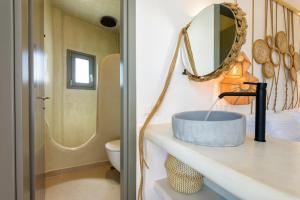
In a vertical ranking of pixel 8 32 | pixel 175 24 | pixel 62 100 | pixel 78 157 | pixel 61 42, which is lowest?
pixel 78 157

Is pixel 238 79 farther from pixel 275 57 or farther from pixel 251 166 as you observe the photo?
pixel 251 166

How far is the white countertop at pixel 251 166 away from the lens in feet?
1.22

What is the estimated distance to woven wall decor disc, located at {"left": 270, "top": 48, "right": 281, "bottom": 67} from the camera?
58.7 inches

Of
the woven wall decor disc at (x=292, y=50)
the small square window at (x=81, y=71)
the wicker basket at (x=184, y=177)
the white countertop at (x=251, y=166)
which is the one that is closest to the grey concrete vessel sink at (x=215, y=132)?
the white countertop at (x=251, y=166)

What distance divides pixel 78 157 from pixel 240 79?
2.06 meters

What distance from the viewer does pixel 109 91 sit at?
7.55 feet

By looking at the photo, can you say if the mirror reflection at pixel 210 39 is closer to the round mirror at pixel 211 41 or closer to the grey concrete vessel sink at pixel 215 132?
the round mirror at pixel 211 41

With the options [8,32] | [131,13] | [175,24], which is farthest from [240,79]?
[8,32]

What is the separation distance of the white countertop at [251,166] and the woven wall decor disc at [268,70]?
94 cm

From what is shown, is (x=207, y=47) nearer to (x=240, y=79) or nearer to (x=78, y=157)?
(x=240, y=79)

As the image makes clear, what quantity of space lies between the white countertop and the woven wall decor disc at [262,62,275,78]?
938 millimetres

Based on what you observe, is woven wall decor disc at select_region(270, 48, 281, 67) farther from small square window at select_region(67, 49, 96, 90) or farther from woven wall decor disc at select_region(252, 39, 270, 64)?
small square window at select_region(67, 49, 96, 90)

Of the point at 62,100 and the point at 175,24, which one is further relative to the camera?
the point at 62,100

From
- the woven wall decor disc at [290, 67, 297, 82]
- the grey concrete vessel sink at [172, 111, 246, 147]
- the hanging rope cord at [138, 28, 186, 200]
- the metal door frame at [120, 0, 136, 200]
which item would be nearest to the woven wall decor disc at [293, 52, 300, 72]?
the woven wall decor disc at [290, 67, 297, 82]
